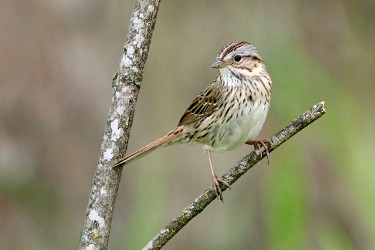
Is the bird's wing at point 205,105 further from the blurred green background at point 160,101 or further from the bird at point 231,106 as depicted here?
the blurred green background at point 160,101

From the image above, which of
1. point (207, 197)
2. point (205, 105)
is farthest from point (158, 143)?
point (207, 197)

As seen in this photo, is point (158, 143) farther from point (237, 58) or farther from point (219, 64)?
point (237, 58)

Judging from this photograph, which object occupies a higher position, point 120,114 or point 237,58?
point 237,58

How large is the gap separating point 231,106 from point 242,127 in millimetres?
136

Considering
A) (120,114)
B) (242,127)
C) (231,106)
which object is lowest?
(120,114)

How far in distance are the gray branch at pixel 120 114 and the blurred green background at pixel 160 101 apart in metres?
1.07

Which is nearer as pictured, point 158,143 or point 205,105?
point 158,143

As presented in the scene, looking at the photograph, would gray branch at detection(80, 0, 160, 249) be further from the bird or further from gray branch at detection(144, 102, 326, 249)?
the bird

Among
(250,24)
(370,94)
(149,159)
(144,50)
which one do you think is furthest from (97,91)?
(144,50)

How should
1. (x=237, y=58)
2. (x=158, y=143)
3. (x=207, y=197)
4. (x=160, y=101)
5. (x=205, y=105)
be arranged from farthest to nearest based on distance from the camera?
(x=160, y=101)
(x=205, y=105)
(x=237, y=58)
(x=158, y=143)
(x=207, y=197)

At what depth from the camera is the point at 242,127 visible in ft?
12.8

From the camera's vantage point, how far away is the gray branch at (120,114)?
2852mm

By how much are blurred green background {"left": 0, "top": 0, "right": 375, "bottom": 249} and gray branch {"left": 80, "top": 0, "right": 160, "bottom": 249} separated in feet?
3.52

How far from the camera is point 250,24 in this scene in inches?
192
